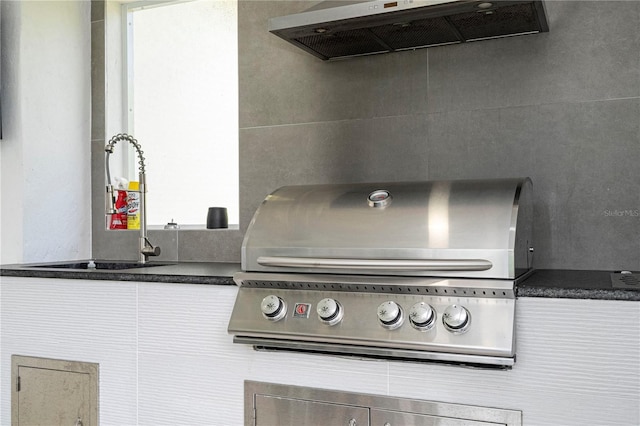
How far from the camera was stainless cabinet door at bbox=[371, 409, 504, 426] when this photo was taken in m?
1.61

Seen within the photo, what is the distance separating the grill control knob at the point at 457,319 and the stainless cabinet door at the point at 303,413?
0.36 m

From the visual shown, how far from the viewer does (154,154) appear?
116 inches

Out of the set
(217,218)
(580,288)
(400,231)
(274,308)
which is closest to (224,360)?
(274,308)

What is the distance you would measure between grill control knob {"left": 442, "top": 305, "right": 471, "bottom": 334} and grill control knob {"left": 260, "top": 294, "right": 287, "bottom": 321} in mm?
474

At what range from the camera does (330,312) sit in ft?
5.56

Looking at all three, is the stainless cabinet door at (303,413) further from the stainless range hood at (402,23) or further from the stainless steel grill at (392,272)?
the stainless range hood at (402,23)

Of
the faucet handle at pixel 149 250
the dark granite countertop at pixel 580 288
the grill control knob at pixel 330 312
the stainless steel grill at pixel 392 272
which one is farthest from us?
the faucet handle at pixel 149 250

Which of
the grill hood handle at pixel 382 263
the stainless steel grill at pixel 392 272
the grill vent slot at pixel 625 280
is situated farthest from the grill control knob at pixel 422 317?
the grill vent slot at pixel 625 280

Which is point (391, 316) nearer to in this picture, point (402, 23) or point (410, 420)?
point (410, 420)

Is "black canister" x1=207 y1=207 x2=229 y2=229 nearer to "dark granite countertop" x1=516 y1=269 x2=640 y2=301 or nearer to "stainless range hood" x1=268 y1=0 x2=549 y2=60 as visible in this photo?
"stainless range hood" x1=268 y1=0 x2=549 y2=60

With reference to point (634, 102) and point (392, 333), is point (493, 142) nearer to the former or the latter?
point (634, 102)

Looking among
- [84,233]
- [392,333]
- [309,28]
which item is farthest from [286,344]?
[84,233]

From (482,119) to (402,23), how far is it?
0.47m

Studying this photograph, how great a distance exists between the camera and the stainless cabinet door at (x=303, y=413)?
1.73 meters
